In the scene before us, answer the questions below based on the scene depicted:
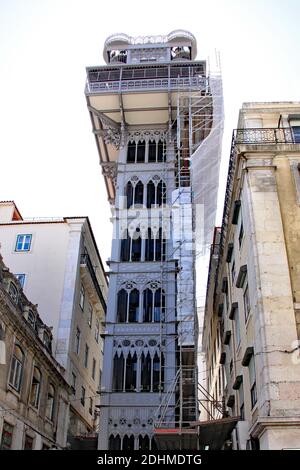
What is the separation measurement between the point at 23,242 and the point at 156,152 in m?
12.5

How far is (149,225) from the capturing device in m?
37.4

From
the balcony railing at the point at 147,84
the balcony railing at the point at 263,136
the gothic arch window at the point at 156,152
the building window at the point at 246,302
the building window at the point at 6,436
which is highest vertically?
the balcony railing at the point at 147,84

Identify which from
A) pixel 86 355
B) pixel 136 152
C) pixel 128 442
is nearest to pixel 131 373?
pixel 128 442

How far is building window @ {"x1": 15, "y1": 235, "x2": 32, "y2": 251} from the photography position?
35.8 m

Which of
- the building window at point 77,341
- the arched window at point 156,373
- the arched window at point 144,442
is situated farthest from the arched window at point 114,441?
the building window at point 77,341

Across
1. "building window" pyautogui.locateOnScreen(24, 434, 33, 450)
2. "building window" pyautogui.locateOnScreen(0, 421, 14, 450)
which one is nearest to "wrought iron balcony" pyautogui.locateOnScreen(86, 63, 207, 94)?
"building window" pyautogui.locateOnScreen(24, 434, 33, 450)

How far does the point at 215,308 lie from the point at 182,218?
6435 mm

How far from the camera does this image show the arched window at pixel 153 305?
33.4 m

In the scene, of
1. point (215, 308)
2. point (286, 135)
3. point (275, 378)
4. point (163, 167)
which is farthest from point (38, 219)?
point (275, 378)

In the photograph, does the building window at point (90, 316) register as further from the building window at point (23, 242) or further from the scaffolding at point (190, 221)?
the scaffolding at point (190, 221)

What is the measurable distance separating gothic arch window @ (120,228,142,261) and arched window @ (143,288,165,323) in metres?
2.92

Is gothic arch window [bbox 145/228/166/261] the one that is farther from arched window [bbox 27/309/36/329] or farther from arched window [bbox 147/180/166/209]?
arched window [bbox 27/309/36/329]

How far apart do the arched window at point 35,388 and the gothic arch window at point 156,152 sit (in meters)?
19.4
